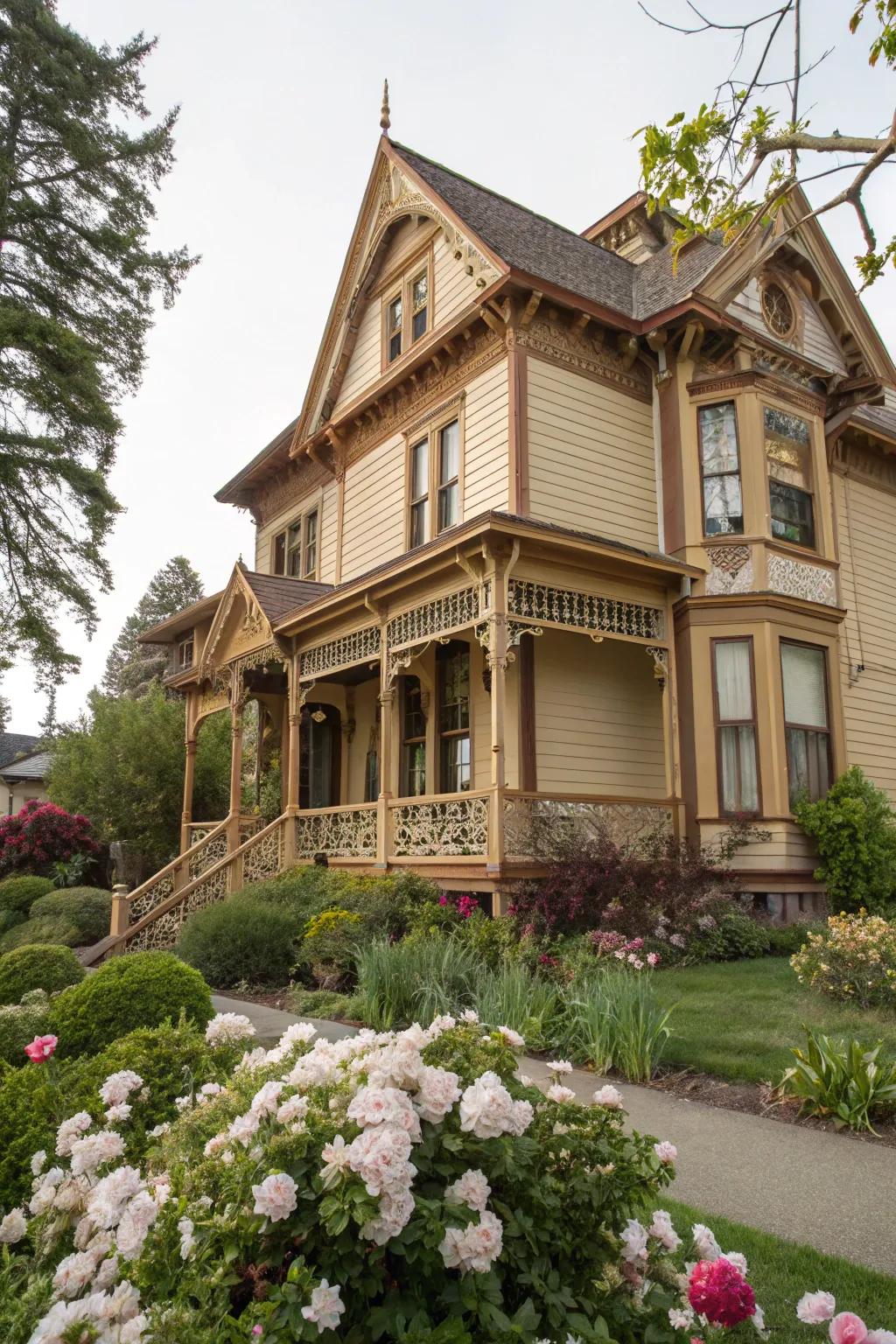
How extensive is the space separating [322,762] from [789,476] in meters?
9.95

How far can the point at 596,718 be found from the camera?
14.5 m

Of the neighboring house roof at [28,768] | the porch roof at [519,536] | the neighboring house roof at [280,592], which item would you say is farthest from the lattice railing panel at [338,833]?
the neighboring house roof at [28,768]

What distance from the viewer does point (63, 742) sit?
27109 millimetres

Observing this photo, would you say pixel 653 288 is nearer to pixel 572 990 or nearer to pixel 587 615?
pixel 587 615

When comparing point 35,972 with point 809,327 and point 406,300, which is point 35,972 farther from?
point 809,327

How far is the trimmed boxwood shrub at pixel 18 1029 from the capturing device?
18.8ft

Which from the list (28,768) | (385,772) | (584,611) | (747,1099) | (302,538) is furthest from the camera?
(28,768)

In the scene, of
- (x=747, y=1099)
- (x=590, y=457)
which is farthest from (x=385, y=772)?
(x=747, y=1099)

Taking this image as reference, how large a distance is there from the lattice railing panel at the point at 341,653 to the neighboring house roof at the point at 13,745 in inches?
1676

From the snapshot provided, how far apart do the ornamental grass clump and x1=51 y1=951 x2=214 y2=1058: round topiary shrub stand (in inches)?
197

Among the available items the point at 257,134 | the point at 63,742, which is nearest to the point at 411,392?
the point at 257,134

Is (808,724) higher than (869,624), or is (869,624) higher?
(869,624)

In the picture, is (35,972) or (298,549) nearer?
(35,972)

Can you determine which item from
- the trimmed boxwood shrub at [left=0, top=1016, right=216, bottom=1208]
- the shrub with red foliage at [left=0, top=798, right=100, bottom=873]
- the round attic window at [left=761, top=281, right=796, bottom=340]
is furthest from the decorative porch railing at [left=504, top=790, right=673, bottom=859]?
the shrub with red foliage at [left=0, top=798, right=100, bottom=873]
